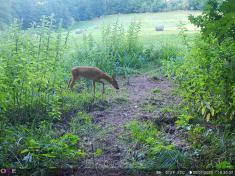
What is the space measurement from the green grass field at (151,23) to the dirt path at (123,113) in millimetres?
4469

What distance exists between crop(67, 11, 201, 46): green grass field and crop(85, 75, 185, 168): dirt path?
14.7ft

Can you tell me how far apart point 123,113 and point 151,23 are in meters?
11.8

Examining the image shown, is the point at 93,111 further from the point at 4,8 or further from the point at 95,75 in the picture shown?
the point at 4,8

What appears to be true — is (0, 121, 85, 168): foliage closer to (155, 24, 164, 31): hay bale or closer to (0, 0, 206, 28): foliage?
(0, 0, 206, 28): foliage

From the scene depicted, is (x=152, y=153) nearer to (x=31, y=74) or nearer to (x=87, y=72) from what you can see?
(x=31, y=74)

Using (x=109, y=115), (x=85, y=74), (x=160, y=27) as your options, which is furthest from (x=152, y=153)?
(x=160, y=27)

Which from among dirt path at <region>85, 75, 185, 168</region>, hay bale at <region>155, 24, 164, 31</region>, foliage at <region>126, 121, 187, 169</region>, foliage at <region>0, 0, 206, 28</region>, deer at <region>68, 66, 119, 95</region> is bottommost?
dirt path at <region>85, 75, 185, 168</region>

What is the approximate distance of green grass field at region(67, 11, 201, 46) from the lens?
13.9 metres

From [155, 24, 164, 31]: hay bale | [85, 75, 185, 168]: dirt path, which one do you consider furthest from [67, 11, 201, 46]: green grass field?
[85, 75, 185, 168]: dirt path

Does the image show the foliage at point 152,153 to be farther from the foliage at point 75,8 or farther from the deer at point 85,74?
the foliage at point 75,8

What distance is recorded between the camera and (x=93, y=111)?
6.95m

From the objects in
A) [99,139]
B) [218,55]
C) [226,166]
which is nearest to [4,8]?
[99,139]

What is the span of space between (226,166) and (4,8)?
27.6 feet

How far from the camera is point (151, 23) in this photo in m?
17.9
